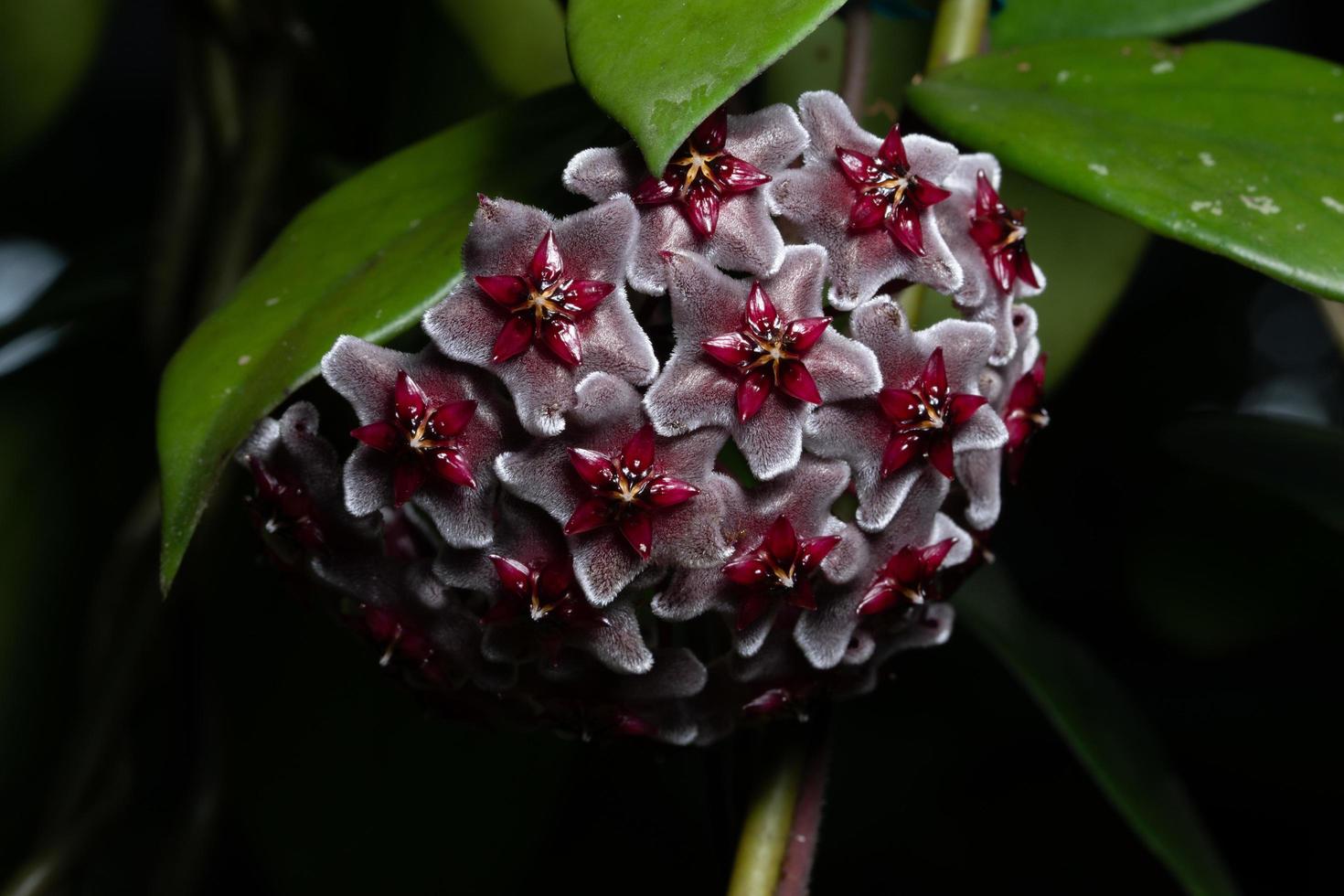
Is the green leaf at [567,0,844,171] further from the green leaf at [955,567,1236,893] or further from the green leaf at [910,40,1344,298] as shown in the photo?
the green leaf at [955,567,1236,893]

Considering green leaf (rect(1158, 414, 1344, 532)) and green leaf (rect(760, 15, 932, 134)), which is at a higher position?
green leaf (rect(760, 15, 932, 134))

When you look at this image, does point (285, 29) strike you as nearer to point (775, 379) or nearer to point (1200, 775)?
point (775, 379)

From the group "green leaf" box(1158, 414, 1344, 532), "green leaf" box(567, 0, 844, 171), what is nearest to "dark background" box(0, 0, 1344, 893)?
"green leaf" box(1158, 414, 1344, 532)

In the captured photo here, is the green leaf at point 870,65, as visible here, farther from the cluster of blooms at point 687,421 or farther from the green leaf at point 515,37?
the cluster of blooms at point 687,421

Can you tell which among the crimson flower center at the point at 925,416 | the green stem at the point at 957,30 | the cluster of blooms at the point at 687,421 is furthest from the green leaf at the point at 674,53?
the green stem at the point at 957,30

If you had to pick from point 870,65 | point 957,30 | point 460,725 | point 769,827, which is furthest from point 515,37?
point 769,827

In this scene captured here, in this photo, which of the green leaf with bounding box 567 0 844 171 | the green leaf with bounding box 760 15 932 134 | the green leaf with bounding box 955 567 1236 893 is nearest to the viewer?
the green leaf with bounding box 567 0 844 171
